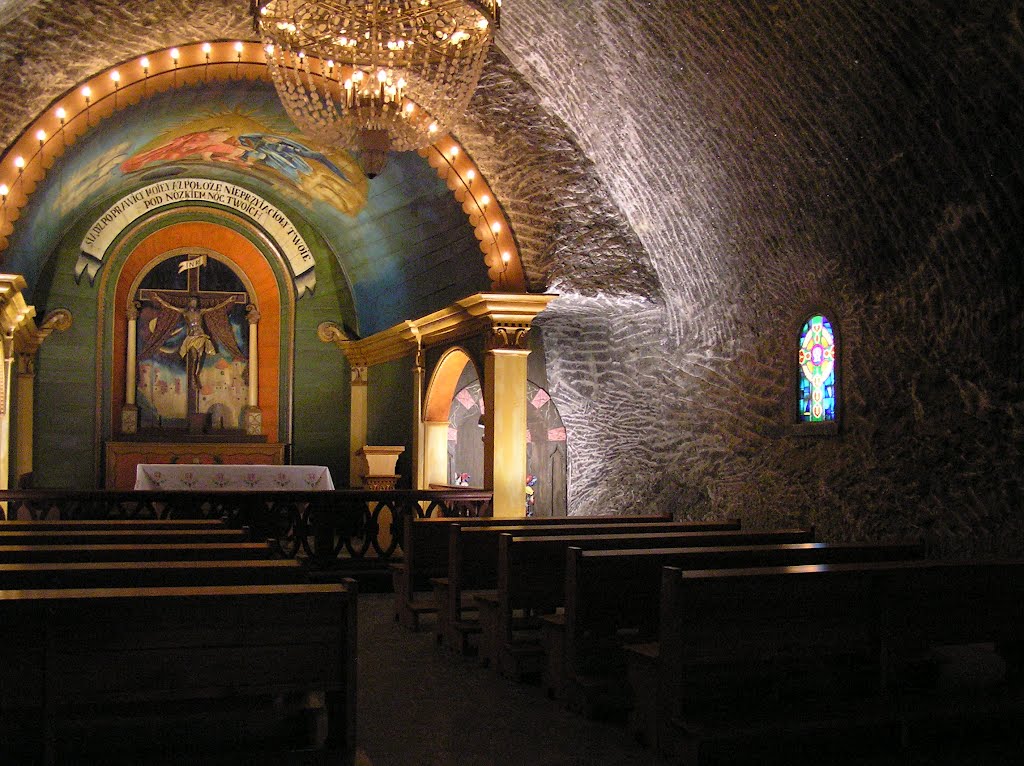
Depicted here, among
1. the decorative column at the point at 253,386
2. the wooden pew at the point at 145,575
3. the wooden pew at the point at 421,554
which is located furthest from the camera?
the decorative column at the point at 253,386

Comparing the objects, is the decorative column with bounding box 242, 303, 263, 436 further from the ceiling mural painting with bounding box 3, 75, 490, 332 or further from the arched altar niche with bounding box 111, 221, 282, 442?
the ceiling mural painting with bounding box 3, 75, 490, 332

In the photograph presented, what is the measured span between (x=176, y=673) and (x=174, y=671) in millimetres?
11

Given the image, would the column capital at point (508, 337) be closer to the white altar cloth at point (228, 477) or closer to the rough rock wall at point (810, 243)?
the rough rock wall at point (810, 243)

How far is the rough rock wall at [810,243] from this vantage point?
25.2 feet

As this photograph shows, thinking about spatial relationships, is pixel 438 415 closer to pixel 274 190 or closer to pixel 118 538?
pixel 274 190

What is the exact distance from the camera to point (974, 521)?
7.95m

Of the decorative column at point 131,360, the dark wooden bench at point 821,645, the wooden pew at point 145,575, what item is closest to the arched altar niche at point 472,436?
the decorative column at point 131,360

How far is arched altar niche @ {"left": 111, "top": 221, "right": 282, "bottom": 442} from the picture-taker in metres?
16.1

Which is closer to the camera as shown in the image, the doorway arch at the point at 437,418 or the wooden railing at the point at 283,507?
the wooden railing at the point at 283,507

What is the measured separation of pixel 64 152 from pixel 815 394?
7634 mm

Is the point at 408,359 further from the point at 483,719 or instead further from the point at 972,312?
the point at 483,719

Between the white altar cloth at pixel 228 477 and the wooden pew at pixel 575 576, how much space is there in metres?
6.23

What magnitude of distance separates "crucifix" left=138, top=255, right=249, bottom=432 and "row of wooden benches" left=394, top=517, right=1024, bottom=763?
10.6 metres

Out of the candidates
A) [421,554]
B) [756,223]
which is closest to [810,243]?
[756,223]
